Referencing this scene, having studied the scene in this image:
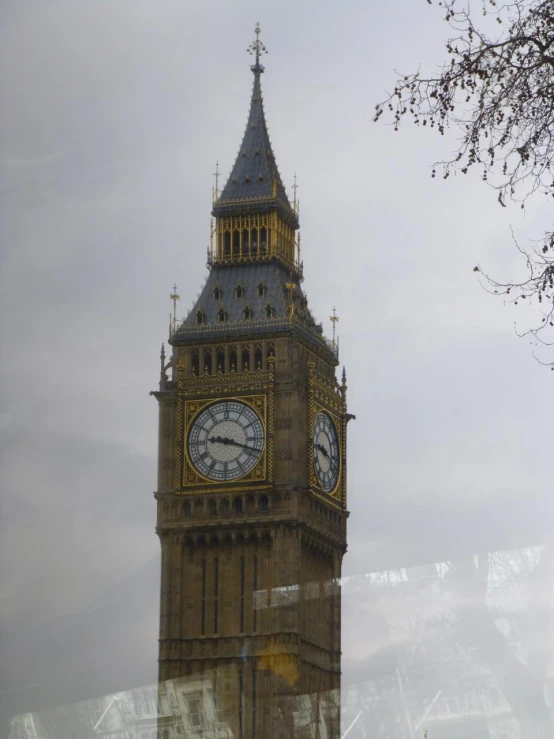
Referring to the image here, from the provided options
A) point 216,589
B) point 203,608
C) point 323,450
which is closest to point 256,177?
point 323,450

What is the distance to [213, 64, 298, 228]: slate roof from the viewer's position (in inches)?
3282

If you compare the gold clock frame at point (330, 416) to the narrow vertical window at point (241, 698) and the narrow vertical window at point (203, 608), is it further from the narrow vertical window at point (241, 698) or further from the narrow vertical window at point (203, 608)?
the narrow vertical window at point (241, 698)

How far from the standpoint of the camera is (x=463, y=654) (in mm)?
68375

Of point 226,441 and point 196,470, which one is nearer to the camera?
point 226,441

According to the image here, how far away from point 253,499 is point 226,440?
2.60 meters

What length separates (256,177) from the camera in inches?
3324

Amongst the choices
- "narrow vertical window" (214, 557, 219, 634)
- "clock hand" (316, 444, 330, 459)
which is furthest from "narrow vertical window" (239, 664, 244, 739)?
"clock hand" (316, 444, 330, 459)

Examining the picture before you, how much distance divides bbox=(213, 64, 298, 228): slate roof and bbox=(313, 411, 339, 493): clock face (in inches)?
354

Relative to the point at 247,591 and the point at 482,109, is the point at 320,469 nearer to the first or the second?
the point at 247,591

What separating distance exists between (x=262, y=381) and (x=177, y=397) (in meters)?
3.60

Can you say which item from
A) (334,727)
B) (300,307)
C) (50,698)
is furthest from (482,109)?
(300,307)

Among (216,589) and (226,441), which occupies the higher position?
(226,441)

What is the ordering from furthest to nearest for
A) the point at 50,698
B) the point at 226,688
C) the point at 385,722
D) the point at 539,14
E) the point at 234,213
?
the point at 234,213, the point at 226,688, the point at 385,722, the point at 50,698, the point at 539,14

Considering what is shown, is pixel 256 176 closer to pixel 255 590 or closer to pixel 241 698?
pixel 255 590
